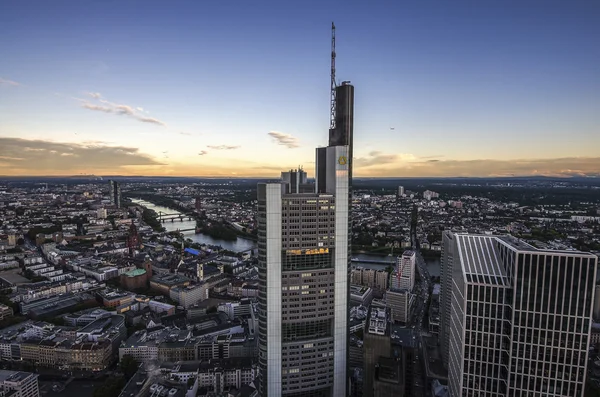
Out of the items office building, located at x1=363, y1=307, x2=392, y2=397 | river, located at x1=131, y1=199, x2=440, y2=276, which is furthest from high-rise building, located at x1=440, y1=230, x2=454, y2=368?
river, located at x1=131, y1=199, x2=440, y2=276

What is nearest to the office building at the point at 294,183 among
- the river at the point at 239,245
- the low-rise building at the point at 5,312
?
the low-rise building at the point at 5,312

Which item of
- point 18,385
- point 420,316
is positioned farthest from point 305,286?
point 420,316

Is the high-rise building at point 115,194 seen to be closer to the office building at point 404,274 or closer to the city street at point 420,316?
the city street at point 420,316

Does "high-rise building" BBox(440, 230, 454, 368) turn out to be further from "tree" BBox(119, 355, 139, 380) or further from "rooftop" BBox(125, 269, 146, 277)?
"rooftop" BBox(125, 269, 146, 277)

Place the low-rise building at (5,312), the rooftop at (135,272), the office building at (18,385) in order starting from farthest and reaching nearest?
the rooftop at (135,272) < the low-rise building at (5,312) < the office building at (18,385)

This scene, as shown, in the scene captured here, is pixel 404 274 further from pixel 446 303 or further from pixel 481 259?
pixel 481 259
